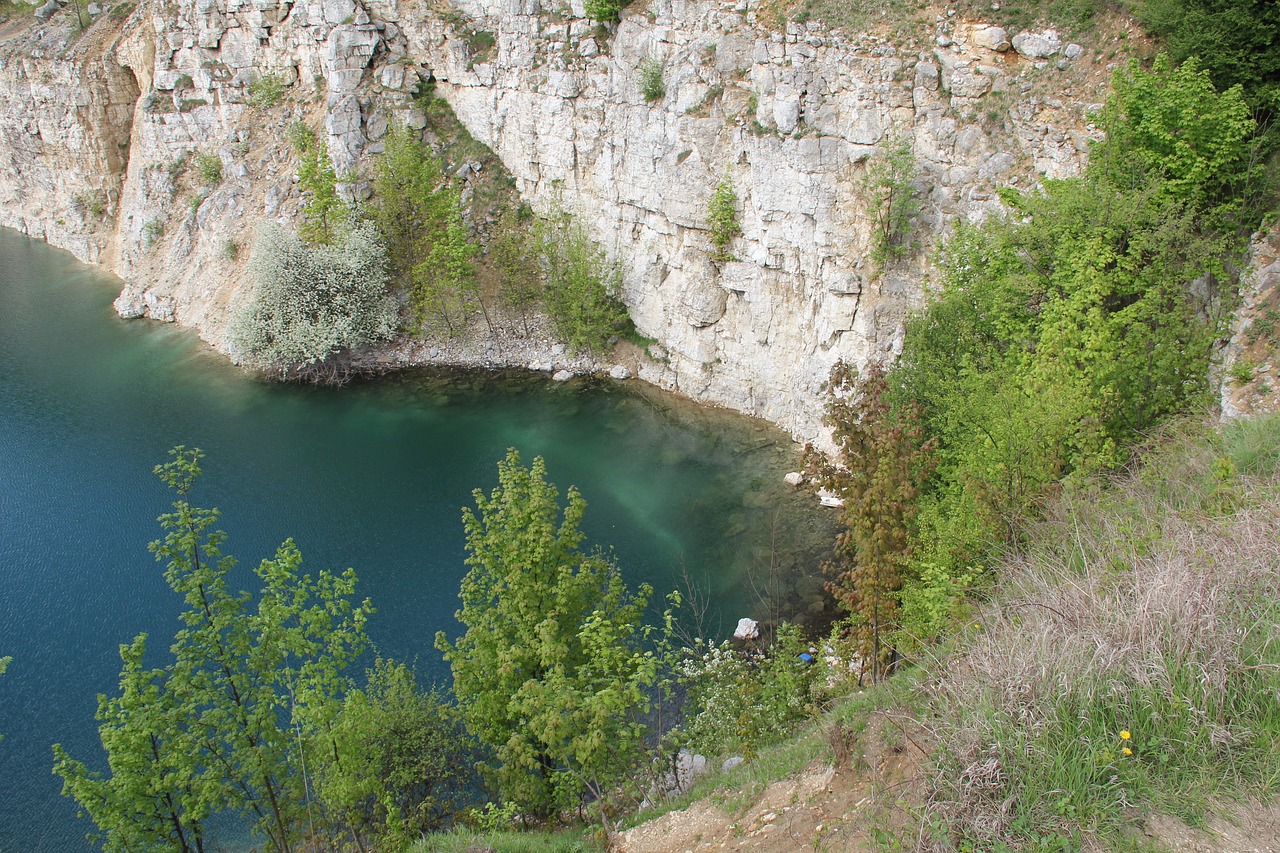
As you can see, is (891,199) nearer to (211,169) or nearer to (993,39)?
(993,39)

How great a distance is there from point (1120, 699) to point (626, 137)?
29.1m

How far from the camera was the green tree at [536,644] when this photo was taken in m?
14.2

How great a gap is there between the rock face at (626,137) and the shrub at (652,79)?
28cm

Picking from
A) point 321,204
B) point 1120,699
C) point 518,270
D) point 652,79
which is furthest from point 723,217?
point 1120,699

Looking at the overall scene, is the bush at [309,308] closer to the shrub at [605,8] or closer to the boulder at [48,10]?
the shrub at [605,8]

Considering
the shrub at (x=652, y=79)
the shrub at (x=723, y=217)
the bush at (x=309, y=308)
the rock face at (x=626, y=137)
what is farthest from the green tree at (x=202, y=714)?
the shrub at (x=652, y=79)

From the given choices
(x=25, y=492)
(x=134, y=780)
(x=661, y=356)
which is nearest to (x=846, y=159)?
(x=661, y=356)

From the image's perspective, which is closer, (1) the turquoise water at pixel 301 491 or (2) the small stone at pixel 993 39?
(1) the turquoise water at pixel 301 491

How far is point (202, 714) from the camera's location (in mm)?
13820

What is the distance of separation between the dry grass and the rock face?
1555cm

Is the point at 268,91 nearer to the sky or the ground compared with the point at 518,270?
nearer to the sky

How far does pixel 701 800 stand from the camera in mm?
12250

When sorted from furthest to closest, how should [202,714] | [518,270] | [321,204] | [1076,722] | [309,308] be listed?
[321,204] < [518,270] < [309,308] < [202,714] < [1076,722]

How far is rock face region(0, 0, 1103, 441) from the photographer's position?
26.1 metres
